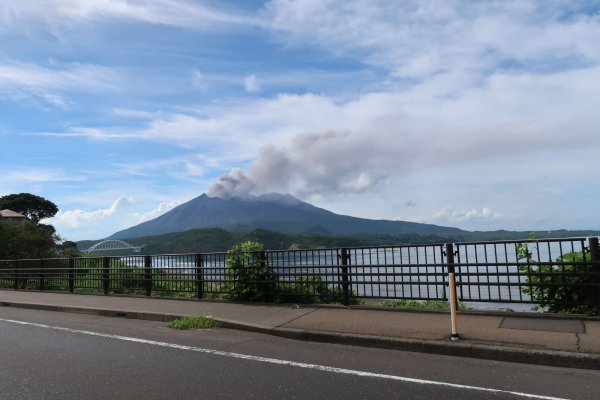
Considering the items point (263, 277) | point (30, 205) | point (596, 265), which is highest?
point (30, 205)

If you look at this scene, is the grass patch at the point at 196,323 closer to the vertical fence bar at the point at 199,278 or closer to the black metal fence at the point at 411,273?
the black metal fence at the point at 411,273

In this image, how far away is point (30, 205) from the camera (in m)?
87.4

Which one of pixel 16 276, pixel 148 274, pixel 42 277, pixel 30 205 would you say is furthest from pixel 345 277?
pixel 30 205

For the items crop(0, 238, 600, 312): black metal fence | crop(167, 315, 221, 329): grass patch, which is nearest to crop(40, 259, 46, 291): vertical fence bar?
crop(0, 238, 600, 312): black metal fence

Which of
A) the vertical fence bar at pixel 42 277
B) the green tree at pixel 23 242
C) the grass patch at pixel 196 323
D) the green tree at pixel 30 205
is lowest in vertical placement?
the grass patch at pixel 196 323

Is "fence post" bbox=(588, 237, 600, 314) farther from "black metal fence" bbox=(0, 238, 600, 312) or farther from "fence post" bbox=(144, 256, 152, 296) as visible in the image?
"fence post" bbox=(144, 256, 152, 296)

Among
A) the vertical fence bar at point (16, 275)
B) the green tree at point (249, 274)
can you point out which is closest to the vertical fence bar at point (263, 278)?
the green tree at point (249, 274)

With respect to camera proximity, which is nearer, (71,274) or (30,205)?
(71,274)

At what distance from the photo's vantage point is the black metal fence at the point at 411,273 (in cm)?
766

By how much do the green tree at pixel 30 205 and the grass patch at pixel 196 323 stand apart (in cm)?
8765

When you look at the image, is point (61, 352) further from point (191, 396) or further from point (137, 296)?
point (137, 296)

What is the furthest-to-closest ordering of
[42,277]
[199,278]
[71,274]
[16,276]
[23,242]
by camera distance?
[23,242] < [16,276] < [42,277] < [71,274] < [199,278]

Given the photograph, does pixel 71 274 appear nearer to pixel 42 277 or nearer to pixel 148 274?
pixel 42 277

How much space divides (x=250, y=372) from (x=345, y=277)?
13.9 ft
